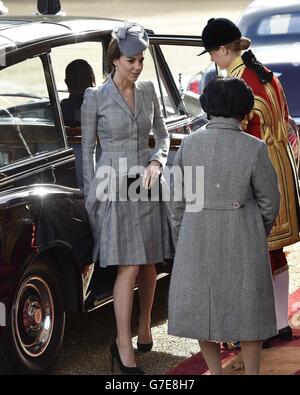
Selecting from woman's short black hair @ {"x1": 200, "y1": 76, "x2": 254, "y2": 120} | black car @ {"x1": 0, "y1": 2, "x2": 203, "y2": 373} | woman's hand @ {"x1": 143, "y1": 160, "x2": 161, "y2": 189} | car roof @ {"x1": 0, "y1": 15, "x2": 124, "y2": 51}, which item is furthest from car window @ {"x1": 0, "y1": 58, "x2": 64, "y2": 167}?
woman's short black hair @ {"x1": 200, "y1": 76, "x2": 254, "y2": 120}

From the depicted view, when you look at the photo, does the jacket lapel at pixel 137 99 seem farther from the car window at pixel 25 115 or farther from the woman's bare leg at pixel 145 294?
the woman's bare leg at pixel 145 294

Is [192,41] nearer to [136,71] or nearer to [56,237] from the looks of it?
[136,71]

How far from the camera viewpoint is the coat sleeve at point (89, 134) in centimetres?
579

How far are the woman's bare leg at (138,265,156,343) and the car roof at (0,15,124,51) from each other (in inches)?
51.8

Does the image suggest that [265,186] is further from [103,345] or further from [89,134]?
[103,345]

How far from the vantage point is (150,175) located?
5793 mm

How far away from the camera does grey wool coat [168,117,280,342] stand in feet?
16.4

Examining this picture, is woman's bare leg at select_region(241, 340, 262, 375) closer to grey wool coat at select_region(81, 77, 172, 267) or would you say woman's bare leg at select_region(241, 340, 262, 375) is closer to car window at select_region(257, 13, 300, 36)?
grey wool coat at select_region(81, 77, 172, 267)

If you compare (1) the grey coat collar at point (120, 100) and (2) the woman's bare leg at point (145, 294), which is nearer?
(1) the grey coat collar at point (120, 100)

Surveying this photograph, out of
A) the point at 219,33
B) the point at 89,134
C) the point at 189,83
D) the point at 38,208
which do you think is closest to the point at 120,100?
the point at 89,134

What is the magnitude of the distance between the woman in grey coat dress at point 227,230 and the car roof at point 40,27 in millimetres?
1153

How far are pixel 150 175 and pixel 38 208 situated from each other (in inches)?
24.1

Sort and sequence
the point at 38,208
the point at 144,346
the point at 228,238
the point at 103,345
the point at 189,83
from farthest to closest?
the point at 189,83
the point at 103,345
the point at 144,346
the point at 38,208
the point at 228,238

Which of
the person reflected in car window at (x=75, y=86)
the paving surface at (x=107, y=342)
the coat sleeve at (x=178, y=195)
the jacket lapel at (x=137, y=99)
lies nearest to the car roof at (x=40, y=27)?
the person reflected in car window at (x=75, y=86)
